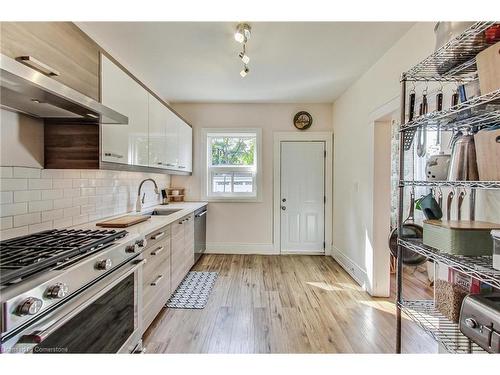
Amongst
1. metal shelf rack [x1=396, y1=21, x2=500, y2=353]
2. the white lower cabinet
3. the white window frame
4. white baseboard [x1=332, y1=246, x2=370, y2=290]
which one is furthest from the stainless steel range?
the white window frame

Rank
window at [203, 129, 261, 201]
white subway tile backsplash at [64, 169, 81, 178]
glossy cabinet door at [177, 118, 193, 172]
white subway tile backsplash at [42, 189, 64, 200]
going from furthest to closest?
window at [203, 129, 261, 201]
glossy cabinet door at [177, 118, 193, 172]
white subway tile backsplash at [64, 169, 81, 178]
white subway tile backsplash at [42, 189, 64, 200]

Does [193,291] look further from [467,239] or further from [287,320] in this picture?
[467,239]

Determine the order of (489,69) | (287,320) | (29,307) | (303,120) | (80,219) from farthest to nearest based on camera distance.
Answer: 1. (303,120)
2. (287,320)
3. (80,219)
4. (489,69)
5. (29,307)

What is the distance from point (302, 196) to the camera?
4.70 metres

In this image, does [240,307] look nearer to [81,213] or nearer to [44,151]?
[81,213]

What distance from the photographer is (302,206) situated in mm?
4711

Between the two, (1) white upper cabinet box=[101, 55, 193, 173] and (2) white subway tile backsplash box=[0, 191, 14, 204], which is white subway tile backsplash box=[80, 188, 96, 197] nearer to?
(1) white upper cabinet box=[101, 55, 193, 173]

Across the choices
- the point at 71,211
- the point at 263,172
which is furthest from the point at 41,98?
the point at 263,172

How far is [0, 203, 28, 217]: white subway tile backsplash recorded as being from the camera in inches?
63.2

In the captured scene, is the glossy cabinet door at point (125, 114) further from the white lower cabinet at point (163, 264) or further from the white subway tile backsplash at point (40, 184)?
the white lower cabinet at point (163, 264)

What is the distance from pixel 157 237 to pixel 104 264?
0.89 m

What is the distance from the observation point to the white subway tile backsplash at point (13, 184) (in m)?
1.61

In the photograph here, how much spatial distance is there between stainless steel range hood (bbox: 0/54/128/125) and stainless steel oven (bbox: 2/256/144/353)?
0.95 m
